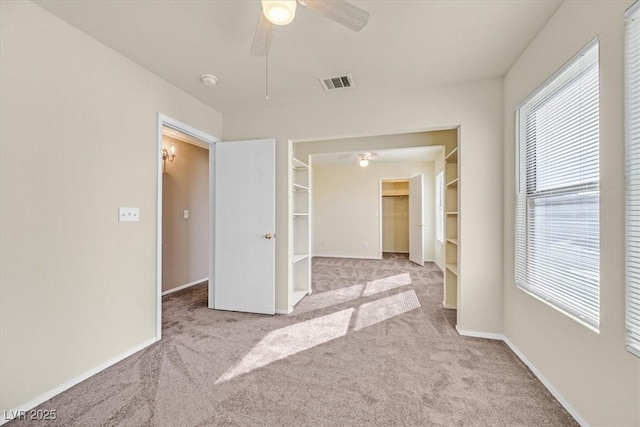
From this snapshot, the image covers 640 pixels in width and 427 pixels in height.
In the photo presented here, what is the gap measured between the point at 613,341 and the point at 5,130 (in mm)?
3430

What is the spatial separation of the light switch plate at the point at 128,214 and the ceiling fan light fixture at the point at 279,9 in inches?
77.0

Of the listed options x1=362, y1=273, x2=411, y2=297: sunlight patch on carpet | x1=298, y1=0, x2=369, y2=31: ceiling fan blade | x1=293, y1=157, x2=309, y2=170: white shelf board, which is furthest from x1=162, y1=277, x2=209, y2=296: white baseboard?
x1=298, y1=0, x2=369, y2=31: ceiling fan blade

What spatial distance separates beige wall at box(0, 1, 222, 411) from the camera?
1.59 metres

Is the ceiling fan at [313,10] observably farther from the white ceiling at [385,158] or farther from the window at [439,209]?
the window at [439,209]

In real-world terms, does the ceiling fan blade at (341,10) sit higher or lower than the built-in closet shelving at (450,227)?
higher

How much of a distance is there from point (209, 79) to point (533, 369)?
3.69 metres

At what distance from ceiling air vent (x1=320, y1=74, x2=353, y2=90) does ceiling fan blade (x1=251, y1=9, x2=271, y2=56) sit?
1.14m

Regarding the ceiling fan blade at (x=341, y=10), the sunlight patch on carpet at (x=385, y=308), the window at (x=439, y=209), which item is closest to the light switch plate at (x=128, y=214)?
the ceiling fan blade at (x=341, y=10)

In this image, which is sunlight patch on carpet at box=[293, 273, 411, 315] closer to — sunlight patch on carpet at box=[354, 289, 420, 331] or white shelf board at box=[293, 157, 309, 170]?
sunlight patch on carpet at box=[354, 289, 420, 331]

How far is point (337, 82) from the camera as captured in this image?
2.73 metres

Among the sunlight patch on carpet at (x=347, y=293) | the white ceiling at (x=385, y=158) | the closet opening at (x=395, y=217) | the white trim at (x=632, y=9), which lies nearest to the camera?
the white trim at (x=632, y=9)

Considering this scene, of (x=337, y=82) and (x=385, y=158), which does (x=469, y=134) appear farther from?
(x=385, y=158)

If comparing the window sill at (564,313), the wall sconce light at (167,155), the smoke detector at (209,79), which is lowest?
the window sill at (564,313)

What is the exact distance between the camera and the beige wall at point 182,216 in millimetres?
4211
